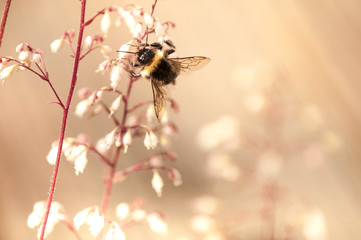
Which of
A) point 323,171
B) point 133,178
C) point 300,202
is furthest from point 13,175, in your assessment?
point 323,171

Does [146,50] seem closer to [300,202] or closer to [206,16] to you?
[300,202]

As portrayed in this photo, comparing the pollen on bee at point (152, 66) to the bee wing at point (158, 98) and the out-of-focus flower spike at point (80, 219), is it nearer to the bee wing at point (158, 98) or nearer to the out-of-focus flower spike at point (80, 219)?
the bee wing at point (158, 98)

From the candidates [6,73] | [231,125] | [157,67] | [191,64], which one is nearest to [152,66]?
[157,67]

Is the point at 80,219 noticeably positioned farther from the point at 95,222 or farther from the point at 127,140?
the point at 127,140

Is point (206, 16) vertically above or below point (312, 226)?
above

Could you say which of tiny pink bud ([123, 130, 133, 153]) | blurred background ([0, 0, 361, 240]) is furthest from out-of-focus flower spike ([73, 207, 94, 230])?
blurred background ([0, 0, 361, 240])

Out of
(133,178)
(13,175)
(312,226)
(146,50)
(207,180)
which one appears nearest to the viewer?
(146,50)

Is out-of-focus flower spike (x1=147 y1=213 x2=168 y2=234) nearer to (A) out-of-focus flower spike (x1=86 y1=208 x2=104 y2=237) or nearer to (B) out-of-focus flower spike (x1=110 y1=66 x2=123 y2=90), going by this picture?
(A) out-of-focus flower spike (x1=86 y1=208 x2=104 y2=237)

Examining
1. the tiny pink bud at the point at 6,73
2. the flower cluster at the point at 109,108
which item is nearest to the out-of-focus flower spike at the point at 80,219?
the flower cluster at the point at 109,108
